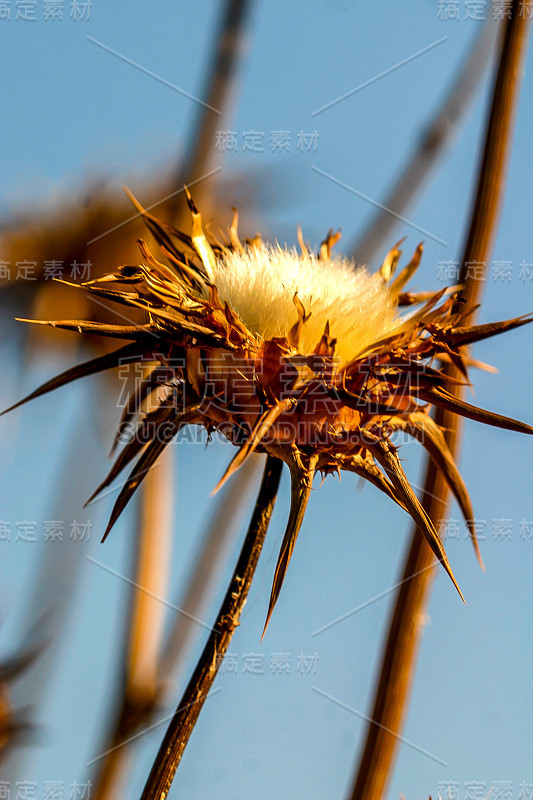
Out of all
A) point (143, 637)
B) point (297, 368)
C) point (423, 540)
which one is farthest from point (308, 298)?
point (143, 637)

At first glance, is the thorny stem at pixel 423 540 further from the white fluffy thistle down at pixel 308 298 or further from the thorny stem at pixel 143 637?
the thorny stem at pixel 143 637

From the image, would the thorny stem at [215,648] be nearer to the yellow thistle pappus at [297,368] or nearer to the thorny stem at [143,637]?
the yellow thistle pappus at [297,368]

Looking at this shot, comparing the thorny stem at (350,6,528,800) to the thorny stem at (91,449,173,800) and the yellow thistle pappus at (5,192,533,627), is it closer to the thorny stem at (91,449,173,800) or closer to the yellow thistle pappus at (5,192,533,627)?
the yellow thistle pappus at (5,192,533,627)

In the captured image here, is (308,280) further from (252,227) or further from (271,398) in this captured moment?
(252,227)

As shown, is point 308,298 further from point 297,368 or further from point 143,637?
point 143,637

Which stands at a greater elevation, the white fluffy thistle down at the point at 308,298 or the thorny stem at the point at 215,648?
the white fluffy thistle down at the point at 308,298

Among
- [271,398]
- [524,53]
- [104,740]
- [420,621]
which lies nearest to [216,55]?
[524,53]

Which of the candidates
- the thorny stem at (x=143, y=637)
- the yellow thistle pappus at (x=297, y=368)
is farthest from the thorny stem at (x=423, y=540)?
the thorny stem at (x=143, y=637)

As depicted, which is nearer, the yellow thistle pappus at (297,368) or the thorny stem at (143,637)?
the yellow thistle pappus at (297,368)
